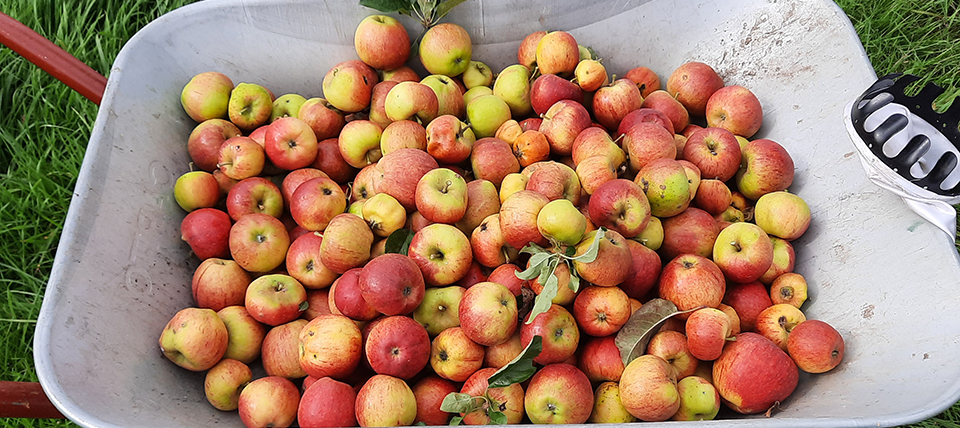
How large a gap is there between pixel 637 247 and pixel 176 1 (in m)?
3.97

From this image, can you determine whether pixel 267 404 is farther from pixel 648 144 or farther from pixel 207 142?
pixel 648 144

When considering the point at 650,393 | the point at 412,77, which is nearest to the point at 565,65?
the point at 412,77

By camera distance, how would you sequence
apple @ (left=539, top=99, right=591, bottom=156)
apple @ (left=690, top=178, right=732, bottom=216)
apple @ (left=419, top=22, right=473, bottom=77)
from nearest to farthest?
1. apple @ (left=690, top=178, right=732, bottom=216)
2. apple @ (left=539, top=99, right=591, bottom=156)
3. apple @ (left=419, top=22, right=473, bottom=77)

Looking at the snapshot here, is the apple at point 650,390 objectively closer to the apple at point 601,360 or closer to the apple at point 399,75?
the apple at point 601,360

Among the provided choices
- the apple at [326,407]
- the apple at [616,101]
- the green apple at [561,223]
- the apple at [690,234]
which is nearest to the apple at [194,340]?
the apple at [326,407]

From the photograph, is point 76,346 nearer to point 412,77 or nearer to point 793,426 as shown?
point 412,77

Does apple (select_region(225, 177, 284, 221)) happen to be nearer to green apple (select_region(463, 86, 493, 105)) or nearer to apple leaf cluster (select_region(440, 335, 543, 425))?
green apple (select_region(463, 86, 493, 105))

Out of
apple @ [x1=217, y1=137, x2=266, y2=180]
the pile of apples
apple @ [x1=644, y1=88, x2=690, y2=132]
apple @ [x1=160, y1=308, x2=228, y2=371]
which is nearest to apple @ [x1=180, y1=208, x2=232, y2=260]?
the pile of apples

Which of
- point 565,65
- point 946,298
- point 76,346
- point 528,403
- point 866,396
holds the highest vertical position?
point 565,65

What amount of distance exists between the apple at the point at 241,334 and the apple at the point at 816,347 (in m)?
1.91

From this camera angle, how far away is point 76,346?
180cm

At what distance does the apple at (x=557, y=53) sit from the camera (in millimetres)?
2689

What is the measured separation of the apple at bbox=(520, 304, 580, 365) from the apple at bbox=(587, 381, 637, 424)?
169mm

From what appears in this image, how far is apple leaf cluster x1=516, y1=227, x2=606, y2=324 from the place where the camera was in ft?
5.77
